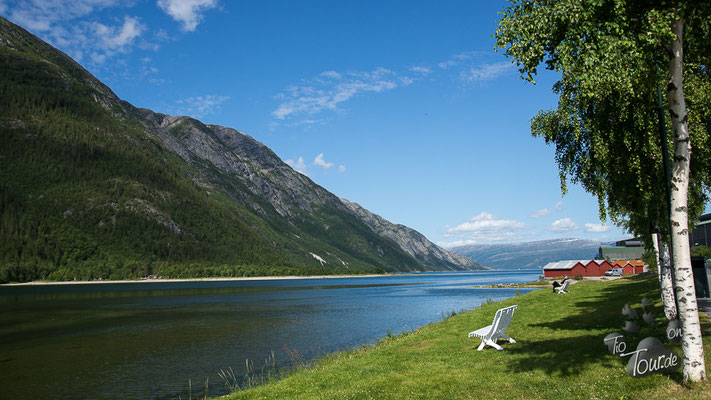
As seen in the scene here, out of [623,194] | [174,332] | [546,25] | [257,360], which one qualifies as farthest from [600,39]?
[174,332]

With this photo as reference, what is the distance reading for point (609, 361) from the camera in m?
13.8

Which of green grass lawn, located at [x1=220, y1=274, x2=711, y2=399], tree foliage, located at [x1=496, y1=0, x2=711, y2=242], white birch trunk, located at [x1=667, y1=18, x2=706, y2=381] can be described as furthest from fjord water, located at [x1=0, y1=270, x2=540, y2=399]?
white birch trunk, located at [x1=667, y1=18, x2=706, y2=381]

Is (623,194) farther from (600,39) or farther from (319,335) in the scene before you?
(319,335)

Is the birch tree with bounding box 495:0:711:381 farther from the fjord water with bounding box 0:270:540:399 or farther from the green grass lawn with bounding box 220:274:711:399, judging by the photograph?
the fjord water with bounding box 0:270:540:399

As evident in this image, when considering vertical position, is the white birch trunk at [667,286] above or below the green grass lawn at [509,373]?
above

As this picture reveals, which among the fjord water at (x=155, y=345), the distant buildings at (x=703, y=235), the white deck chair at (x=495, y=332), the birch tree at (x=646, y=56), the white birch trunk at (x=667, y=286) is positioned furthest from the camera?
the distant buildings at (x=703, y=235)

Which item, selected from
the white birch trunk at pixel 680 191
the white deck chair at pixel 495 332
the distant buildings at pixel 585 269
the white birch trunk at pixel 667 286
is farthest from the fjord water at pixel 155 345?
the distant buildings at pixel 585 269

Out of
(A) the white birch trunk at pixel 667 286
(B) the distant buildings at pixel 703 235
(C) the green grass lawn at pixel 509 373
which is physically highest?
(B) the distant buildings at pixel 703 235

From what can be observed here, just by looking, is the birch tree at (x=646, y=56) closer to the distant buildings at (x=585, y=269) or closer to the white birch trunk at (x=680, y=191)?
the white birch trunk at (x=680, y=191)

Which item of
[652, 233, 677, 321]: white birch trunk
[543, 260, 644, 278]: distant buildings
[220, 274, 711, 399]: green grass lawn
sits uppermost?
[652, 233, 677, 321]: white birch trunk

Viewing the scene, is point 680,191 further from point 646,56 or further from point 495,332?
point 495,332

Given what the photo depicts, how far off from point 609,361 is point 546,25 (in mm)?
10100

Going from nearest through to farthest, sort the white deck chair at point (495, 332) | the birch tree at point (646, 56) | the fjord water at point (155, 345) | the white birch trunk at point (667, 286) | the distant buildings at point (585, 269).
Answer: the birch tree at point (646, 56), the white deck chair at point (495, 332), the white birch trunk at point (667, 286), the fjord water at point (155, 345), the distant buildings at point (585, 269)

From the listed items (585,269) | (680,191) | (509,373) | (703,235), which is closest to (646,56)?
(680,191)
